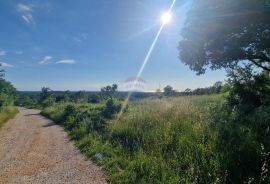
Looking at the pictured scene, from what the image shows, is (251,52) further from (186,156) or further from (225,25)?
(186,156)

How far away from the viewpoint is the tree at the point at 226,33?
1599 cm

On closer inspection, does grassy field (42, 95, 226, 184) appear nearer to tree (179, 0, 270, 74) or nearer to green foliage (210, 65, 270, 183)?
green foliage (210, 65, 270, 183)

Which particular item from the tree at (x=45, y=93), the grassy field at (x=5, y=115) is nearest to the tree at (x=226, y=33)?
the grassy field at (x=5, y=115)

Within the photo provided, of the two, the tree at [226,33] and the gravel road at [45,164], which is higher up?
the tree at [226,33]

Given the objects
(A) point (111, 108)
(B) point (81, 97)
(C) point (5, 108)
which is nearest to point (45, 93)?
(B) point (81, 97)

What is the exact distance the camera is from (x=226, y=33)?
17.8 m

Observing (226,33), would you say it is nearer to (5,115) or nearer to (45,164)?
(45,164)

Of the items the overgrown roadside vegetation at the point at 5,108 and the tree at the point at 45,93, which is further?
the tree at the point at 45,93

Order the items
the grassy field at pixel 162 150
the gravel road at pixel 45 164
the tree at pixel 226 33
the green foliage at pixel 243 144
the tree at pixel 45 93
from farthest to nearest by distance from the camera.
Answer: the tree at pixel 45 93, the tree at pixel 226 33, the gravel road at pixel 45 164, the grassy field at pixel 162 150, the green foliage at pixel 243 144

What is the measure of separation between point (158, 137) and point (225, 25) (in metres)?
10.3

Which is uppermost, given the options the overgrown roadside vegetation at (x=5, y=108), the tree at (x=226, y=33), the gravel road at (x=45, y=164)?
the tree at (x=226, y=33)

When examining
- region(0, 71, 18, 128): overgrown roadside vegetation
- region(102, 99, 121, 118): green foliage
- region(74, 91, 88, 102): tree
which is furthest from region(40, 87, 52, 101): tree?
region(102, 99, 121, 118): green foliage

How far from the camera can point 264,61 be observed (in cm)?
1883

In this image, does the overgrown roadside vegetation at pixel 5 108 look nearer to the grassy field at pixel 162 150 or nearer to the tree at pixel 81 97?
the tree at pixel 81 97
